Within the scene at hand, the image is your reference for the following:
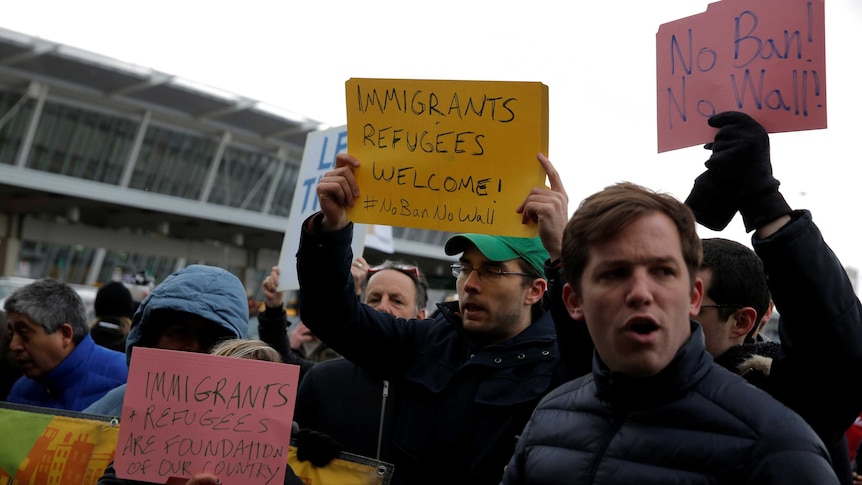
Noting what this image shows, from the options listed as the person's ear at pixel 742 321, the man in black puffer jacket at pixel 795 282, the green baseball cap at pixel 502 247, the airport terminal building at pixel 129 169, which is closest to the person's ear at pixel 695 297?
the man in black puffer jacket at pixel 795 282

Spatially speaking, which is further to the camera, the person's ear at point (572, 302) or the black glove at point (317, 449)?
the black glove at point (317, 449)

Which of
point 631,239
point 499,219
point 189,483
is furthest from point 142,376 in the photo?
point 631,239

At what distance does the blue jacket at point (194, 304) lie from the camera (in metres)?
3.46

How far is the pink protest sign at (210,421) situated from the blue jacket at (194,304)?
2.37 feet

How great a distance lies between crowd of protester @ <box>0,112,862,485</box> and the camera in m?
1.91

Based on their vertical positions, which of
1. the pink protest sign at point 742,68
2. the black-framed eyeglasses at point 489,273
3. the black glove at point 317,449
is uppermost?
the pink protest sign at point 742,68

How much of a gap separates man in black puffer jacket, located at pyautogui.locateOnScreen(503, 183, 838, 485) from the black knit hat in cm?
511

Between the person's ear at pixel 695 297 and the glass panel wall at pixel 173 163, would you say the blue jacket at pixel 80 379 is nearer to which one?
the person's ear at pixel 695 297

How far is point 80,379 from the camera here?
14.8ft

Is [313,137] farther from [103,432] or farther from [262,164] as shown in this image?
[262,164]

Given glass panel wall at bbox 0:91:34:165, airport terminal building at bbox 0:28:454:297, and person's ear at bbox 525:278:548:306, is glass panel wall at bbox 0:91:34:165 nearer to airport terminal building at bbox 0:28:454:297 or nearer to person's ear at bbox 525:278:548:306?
airport terminal building at bbox 0:28:454:297

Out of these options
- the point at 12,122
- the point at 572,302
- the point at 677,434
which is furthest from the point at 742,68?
the point at 12,122

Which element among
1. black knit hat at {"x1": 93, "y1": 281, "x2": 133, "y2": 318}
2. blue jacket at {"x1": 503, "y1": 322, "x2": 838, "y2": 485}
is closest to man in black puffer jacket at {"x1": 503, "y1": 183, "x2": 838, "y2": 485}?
blue jacket at {"x1": 503, "y1": 322, "x2": 838, "y2": 485}

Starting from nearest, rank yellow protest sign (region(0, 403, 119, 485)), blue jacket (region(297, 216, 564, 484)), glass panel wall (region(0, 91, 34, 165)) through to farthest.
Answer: blue jacket (region(297, 216, 564, 484)), yellow protest sign (region(0, 403, 119, 485)), glass panel wall (region(0, 91, 34, 165))
